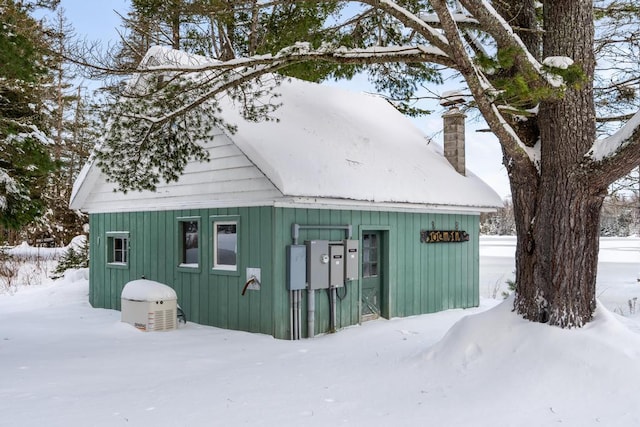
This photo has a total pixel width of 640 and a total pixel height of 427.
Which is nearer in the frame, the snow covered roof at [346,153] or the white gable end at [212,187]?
the snow covered roof at [346,153]

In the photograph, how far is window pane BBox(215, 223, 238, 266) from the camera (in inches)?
378

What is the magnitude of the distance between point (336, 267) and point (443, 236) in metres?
3.50

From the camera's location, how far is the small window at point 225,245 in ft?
31.4

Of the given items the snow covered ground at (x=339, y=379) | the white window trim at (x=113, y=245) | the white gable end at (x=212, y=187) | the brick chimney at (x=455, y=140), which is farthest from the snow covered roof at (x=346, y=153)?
the snow covered ground at (x=339, y=379)

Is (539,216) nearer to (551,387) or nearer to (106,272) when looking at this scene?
(551,387)

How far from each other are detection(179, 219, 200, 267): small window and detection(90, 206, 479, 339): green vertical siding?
13cm

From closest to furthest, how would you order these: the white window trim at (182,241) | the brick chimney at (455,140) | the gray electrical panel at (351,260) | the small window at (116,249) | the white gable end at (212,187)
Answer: the white gable end at (212,187) → the gray electrical panel at (351,260) → the white window trim at (182,241) → the small window at (116,249) → the brick chimney at (455,140)

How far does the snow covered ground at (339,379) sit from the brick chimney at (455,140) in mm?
5736

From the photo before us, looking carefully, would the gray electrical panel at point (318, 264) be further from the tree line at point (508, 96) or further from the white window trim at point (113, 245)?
the white window trim at point (113, 245)

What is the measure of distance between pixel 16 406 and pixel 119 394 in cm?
96

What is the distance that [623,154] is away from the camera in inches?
228

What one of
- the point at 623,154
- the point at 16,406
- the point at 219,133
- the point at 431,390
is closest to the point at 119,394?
the point at 16,406

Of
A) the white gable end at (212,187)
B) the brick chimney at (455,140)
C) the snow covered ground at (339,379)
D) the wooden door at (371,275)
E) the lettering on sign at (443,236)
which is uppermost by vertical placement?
the brick chimney at (455,140)

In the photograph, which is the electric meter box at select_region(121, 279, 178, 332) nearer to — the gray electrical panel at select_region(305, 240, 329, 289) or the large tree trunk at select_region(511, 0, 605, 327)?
the gray electrical panel at select_region(305, 240, 329, 289)
